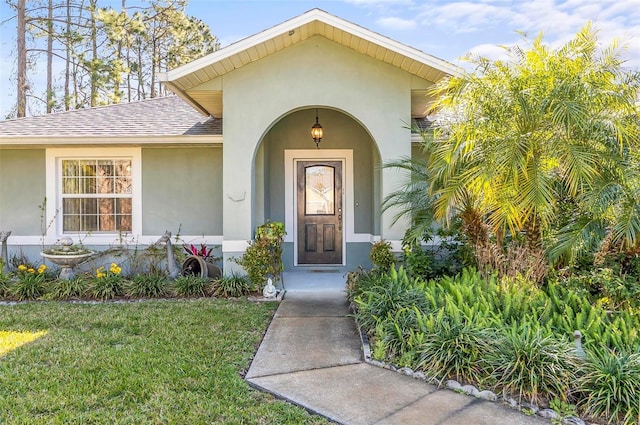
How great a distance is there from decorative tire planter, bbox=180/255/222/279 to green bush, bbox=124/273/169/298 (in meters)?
0.68

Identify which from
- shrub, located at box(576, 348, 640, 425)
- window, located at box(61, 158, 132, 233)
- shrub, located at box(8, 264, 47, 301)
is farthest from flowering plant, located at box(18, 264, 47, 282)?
shrub, located at box(576, 348, 640, 425)

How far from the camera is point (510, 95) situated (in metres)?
5.64

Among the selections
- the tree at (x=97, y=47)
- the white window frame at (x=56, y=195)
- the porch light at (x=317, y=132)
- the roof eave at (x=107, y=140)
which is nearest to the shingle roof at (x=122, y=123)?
the roof eave at (x=107, y=140)

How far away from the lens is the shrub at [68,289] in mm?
7340

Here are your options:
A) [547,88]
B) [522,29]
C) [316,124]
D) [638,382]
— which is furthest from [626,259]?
[316,124]

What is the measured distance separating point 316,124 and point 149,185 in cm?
376

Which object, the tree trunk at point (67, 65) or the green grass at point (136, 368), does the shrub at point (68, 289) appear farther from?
the tree trunk at point (67, 65)

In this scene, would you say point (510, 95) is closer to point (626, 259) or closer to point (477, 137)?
point (477, 137)

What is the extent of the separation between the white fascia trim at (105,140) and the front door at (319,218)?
7.81 ft

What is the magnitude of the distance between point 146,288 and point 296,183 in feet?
13.0

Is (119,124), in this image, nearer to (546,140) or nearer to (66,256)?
(66,256)

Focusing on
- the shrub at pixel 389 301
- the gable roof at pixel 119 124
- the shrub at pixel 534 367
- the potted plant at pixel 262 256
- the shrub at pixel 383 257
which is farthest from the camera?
the gable roof at pixel 119 124

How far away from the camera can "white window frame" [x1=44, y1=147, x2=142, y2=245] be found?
354 inches

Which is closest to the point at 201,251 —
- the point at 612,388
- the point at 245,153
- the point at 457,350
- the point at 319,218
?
the point at 245,153
